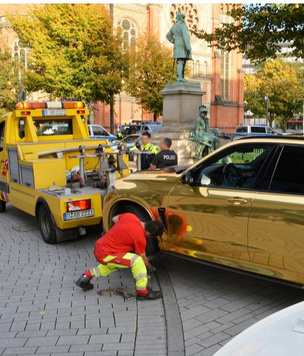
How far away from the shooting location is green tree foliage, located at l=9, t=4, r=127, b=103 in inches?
1050

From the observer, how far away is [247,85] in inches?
2532

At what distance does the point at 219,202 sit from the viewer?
473 centimetres

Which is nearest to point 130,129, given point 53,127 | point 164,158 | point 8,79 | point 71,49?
point 71,49

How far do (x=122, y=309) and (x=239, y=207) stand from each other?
1721 millimetres

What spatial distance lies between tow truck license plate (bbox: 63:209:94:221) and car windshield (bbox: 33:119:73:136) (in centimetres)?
279

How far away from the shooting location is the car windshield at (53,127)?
9055 mm

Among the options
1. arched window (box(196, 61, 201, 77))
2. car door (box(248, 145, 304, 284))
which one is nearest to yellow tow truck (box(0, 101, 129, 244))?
car door (box(248, 145, 304, 284))

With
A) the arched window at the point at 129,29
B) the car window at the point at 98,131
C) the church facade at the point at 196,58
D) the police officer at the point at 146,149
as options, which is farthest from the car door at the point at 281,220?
the arched window at the point at 129,29

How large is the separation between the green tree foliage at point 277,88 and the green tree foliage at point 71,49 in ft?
124

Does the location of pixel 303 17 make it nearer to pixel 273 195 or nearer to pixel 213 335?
pixel 273 195

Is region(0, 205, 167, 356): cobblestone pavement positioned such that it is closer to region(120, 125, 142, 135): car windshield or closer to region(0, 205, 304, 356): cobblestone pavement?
region(0, 205, 304, 356): cobblestone pavement

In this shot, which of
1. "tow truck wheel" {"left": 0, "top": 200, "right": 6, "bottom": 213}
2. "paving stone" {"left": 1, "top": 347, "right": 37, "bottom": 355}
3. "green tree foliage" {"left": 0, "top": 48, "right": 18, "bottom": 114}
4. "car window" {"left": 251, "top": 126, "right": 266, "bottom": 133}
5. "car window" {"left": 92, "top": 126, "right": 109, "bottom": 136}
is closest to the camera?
"paving stone" {"left": 1, "top": 347, "right": 37, "bottom": 355}

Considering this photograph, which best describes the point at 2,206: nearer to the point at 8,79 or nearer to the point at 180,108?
the point at 180,108

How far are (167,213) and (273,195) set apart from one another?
1398 millimetres
